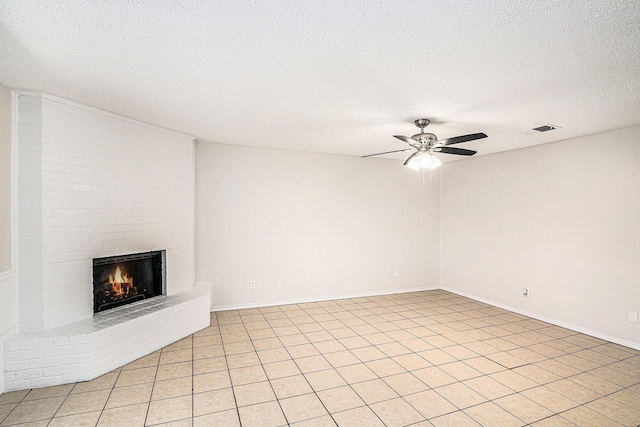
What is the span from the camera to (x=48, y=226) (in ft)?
9.91

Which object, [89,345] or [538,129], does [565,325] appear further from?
[89,345]

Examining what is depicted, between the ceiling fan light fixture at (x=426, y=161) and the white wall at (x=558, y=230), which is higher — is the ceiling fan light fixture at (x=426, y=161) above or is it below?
above

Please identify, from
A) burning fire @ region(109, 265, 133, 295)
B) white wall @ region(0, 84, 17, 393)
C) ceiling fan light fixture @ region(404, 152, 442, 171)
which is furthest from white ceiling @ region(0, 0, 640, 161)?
burning fire @ region(109, 265, 133, 295)

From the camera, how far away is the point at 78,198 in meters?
3.26

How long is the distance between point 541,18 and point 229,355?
3635mm

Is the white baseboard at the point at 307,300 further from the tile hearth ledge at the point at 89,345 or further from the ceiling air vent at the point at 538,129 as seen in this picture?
the ceiling air vent at the point at 538,129

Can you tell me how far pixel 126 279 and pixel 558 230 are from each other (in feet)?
17.8

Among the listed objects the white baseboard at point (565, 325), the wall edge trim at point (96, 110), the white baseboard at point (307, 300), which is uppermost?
the wall edge trim at point (96, 110)

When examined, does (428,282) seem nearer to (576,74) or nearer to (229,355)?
(229,355)

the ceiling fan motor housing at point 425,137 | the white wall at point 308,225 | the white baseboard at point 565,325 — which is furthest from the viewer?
the white wall at point 308,225

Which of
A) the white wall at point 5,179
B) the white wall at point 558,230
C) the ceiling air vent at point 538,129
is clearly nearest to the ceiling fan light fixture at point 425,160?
the ceiling air vent at point 538,129

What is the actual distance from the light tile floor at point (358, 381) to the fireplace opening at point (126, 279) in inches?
28.6

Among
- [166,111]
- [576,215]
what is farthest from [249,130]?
[576,215]

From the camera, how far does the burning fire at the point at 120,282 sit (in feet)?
12.0
